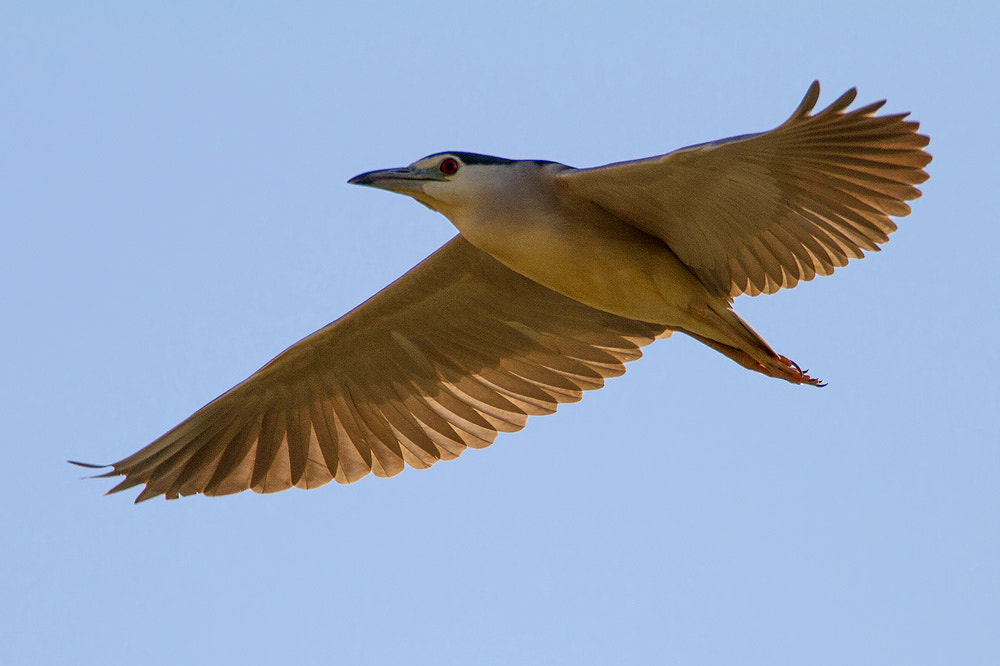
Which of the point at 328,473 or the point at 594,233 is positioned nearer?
the point at 594,233

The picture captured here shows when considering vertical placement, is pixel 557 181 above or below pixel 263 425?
above

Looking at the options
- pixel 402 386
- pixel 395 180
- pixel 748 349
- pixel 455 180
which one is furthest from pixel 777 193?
pixel 402 386

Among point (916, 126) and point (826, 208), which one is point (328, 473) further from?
point (916, 126)

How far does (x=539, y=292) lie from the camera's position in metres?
8.19

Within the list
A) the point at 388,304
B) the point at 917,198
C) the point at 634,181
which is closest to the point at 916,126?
the point at 917,198

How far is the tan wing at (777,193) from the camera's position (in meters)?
6.65

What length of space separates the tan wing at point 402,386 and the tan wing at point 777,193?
3.41 feet

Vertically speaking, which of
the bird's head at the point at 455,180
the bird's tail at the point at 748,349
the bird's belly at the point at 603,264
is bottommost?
the bird's tail at the point at 748,349

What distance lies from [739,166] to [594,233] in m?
0.89

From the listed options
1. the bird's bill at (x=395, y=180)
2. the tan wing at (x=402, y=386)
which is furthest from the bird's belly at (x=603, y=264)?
the tan wing at (x=402, y=386)

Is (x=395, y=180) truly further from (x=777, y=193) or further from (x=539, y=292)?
(x=777, y=193)

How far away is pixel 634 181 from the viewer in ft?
22.8

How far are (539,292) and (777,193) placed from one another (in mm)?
1777

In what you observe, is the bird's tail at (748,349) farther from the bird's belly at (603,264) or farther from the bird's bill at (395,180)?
the bird's bill at (395,180)
